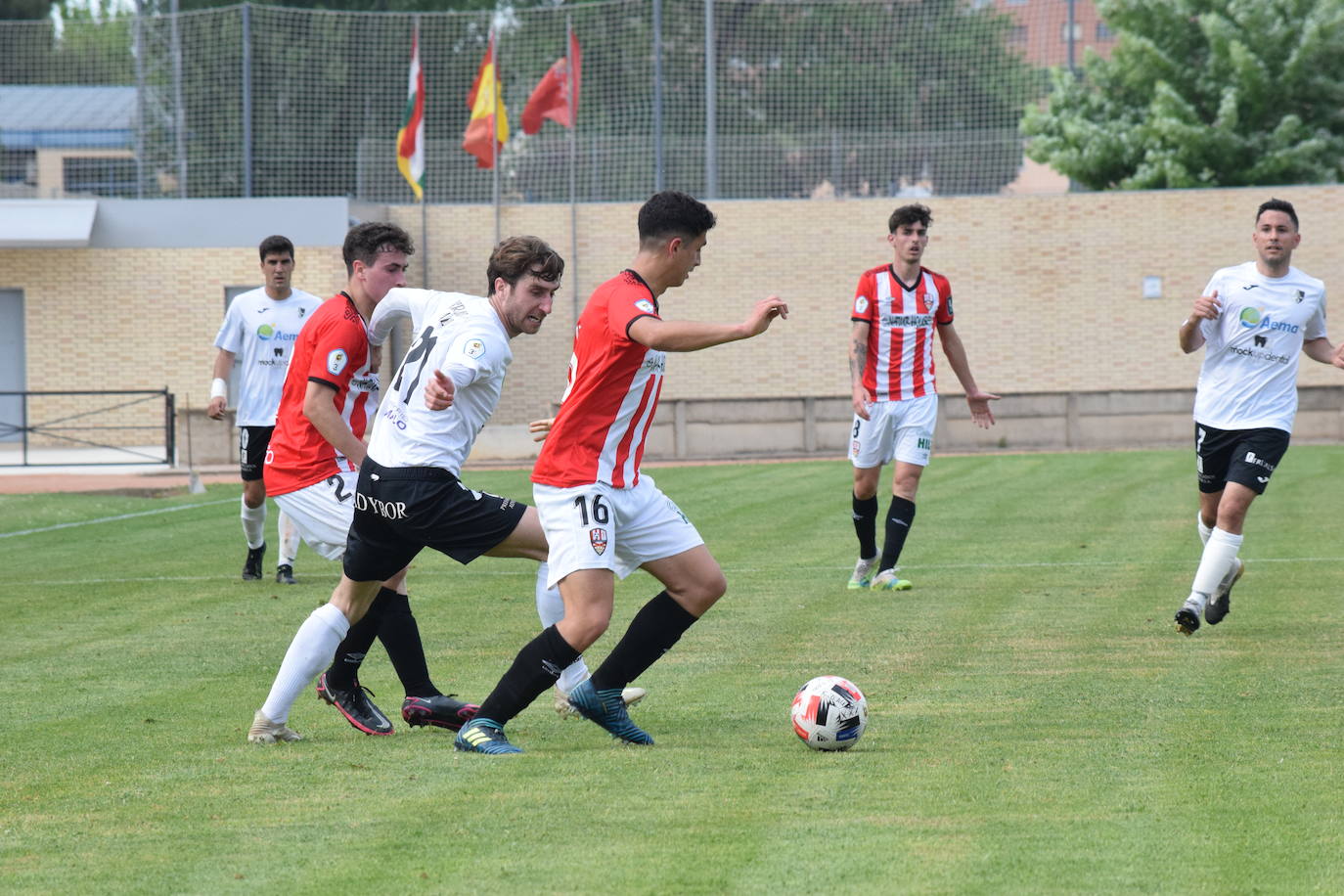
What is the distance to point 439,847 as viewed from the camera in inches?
180

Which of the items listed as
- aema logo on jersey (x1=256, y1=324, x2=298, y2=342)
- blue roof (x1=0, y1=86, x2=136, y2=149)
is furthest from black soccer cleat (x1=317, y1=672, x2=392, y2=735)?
blue roof (x1=0, y1=86, x2=136, y2=149)

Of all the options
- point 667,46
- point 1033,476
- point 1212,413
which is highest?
point 667,46

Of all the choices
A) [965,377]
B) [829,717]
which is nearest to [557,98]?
[965,377]

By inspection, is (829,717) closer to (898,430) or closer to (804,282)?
(898,430)

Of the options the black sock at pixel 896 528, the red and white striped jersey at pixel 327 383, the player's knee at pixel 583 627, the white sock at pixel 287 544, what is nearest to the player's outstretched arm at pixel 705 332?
the player's knee at pixel 583 627

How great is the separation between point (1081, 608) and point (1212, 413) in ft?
4.40

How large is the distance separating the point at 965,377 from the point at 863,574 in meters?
1.43

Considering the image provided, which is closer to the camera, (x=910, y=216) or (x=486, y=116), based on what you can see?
(x=910, y=216)

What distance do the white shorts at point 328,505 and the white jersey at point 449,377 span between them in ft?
3.80

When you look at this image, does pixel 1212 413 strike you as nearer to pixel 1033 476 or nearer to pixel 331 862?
pixel 331 862

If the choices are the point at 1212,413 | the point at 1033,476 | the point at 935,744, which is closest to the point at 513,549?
the point at 935,744

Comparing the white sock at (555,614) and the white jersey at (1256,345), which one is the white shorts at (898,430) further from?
the white sock at (555,614)

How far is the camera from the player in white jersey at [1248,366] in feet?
28.5

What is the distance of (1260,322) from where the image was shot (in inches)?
350
